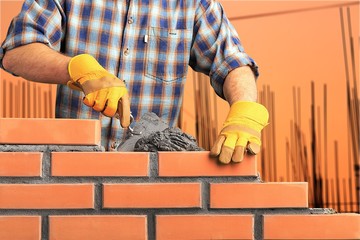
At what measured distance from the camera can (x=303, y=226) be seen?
5.11 feet

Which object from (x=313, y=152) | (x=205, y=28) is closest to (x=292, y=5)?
(x=313, y=152)

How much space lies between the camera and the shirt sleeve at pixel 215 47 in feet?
7.27

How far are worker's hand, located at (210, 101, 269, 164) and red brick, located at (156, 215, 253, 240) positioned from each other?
14 cm

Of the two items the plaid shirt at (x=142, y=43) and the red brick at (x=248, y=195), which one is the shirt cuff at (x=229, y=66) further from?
the red brick at (x=248, y=195)

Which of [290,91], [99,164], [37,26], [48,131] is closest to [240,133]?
[99,164]

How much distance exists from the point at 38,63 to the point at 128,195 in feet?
2.25

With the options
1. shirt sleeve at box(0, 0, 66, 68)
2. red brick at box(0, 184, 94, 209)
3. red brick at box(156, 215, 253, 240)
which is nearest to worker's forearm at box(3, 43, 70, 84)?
shirt sleeve at box(0, 0, 66, 68)

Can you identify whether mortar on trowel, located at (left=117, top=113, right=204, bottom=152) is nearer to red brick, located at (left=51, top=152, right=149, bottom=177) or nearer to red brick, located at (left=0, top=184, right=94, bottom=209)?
red brick, located at (left=51, top=152, right=149, bottom=177)

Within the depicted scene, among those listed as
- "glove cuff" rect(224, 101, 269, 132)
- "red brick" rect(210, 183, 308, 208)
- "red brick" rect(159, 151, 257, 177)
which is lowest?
"red brick" rect(210, 183, 308, 208)

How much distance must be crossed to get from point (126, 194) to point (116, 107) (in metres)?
0.27

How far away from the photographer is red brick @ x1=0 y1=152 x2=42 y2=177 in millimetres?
1543

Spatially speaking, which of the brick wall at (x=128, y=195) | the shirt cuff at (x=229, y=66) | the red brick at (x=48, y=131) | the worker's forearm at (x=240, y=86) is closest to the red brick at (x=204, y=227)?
the brick wall at (x=128, y=195)

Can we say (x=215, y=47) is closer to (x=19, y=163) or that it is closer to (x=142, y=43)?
(x=142, y=43)

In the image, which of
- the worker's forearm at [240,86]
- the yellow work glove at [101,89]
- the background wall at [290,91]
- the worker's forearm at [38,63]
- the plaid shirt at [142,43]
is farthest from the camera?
the background wall at [290,91]
